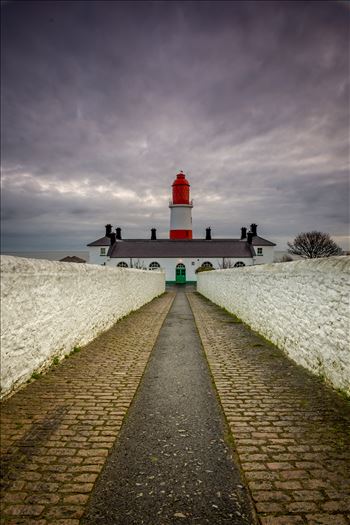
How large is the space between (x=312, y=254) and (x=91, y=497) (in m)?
41.4

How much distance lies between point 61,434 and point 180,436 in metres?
1.15

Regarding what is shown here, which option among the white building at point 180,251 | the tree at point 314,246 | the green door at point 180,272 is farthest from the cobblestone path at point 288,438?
the green door at point 180,272

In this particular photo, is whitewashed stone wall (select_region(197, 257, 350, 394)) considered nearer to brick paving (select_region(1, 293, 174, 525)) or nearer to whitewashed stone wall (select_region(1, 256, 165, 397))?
brick paving (select_region(1, 293, 174, 525))

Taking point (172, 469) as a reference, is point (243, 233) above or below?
above

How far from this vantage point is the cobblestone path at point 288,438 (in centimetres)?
213

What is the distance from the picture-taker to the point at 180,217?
5203 centimetres

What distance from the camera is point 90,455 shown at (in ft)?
8.75

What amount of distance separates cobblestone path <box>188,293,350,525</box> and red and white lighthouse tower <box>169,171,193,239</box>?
46286 mm

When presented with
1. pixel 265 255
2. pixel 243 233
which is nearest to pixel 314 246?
pixel 265 255

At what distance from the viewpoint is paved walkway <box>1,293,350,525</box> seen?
2.13 m

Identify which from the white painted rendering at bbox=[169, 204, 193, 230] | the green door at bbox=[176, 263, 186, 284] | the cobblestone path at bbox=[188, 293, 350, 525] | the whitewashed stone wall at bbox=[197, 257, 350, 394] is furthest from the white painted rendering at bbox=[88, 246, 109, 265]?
the cobblestone path at bbox=[188, 293, 350, 525]

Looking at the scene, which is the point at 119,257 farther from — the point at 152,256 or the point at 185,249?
the point at 185,249

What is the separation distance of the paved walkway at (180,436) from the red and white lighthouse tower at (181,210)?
46.3 m

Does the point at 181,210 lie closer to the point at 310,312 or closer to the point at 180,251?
the point at 180,251
